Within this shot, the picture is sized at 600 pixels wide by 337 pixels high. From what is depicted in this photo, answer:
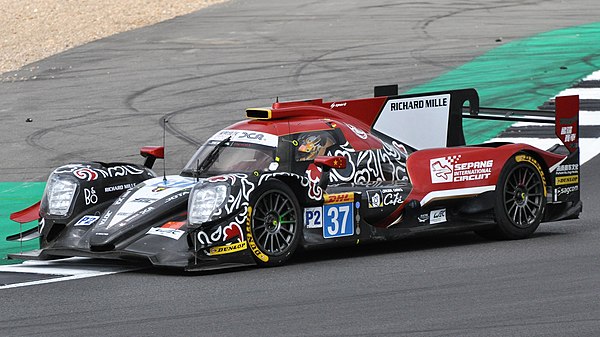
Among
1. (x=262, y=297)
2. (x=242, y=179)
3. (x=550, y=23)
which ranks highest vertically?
(x=550, y=23)

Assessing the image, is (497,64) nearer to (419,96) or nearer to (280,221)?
(419,96)

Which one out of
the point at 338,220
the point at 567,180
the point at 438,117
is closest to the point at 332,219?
the point at 338,220

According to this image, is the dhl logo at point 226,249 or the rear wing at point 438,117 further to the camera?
the rear wing at point 438,117

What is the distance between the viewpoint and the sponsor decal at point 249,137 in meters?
11.2

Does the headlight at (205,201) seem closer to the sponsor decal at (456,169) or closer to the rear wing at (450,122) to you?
the sponsor decal at (456,169)

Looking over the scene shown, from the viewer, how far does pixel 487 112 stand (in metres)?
13.7

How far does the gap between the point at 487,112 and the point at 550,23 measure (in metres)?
14.4

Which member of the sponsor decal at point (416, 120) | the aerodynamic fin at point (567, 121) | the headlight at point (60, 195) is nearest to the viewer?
the headlight at point (60, 195)

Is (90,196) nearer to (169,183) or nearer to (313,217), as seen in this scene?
(169,183)

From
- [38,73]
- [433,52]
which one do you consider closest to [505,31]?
[433,52]

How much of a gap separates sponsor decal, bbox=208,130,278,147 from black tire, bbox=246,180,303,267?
0.69 meters

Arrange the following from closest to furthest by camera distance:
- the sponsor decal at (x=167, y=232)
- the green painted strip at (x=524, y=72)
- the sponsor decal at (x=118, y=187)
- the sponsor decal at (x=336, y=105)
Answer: the sponsor decal at (x=167, y=232)
the sponsor decal at (x=118, y=187)
the sponsor decal at (x=336, y=105)
the green painted strip at (x=524, y=72)

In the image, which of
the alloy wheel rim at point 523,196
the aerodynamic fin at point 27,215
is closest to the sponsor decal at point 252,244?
the aerodynamic fin at point 27,215

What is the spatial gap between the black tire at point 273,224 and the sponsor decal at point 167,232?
22.7 inches
